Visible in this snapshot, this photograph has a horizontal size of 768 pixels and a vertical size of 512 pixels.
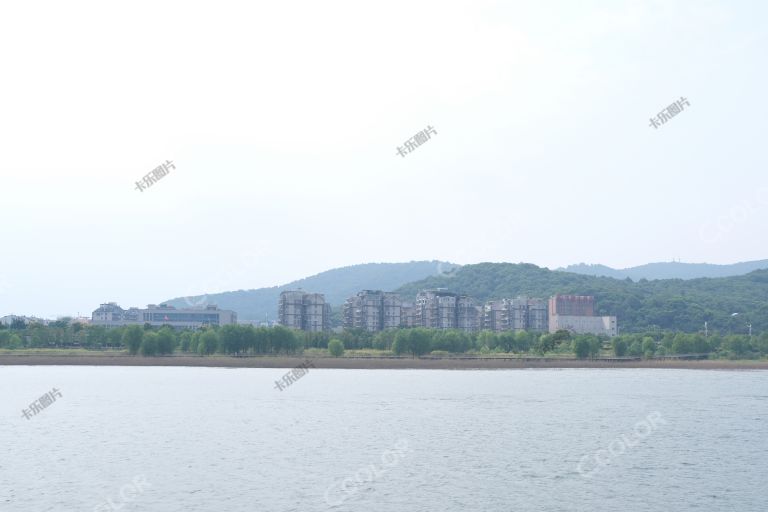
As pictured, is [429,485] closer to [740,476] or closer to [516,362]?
[740,476]

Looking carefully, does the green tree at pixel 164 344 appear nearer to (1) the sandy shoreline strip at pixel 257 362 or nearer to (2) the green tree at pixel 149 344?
(2) the green tree at pixel 149 344

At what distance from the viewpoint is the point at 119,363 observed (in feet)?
615

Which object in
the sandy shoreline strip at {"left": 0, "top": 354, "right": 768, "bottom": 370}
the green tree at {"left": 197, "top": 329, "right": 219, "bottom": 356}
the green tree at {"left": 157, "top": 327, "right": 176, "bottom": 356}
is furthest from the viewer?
the green tree at {"left": 197, "top": 329, "right": 219, "bottom": 356}

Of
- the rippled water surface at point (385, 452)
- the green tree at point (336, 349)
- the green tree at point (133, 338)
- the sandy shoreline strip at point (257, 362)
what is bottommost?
the rippled water surface at point (385, 452)

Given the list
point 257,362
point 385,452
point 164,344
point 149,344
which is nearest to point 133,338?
point 149,344

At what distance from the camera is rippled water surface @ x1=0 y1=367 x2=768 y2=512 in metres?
42.9

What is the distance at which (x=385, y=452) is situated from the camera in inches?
2286

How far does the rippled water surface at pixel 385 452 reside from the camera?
42.9 m

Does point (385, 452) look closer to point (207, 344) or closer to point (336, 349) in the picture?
point (336, 349)

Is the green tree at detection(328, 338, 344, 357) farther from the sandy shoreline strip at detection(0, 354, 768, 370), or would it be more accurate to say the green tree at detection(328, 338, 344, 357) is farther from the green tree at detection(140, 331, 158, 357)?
the green tree at detection(140, 331, 158, 357)

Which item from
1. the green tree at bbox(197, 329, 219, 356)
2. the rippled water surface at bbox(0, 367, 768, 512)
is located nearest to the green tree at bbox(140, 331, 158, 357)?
the green tree at bbox(197, 329, 219, 356)

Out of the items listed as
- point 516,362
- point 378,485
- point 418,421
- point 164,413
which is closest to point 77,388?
point 164,413

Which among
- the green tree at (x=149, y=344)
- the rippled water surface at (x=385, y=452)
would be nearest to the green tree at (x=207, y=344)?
the green tree at (x=149, y=344)

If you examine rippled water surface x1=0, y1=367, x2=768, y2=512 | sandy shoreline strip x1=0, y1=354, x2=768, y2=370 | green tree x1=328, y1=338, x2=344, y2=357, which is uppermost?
green tree x1=328, y1=338, x2=344, y2=357
